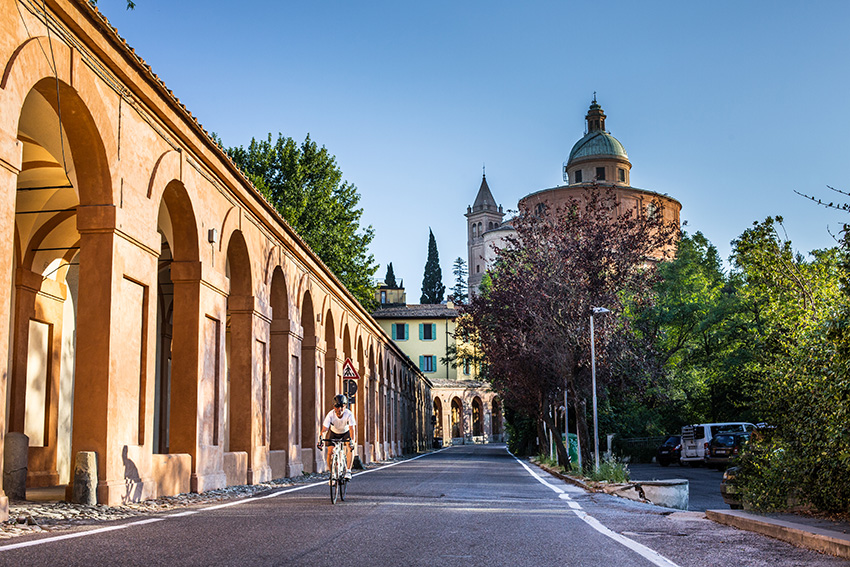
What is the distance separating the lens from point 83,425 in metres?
11.4

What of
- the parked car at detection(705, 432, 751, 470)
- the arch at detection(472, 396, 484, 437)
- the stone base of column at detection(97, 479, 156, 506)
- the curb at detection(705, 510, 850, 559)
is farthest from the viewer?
the arch at detection(472, 396, 484, 437)

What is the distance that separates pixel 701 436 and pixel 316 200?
21936 millimetres

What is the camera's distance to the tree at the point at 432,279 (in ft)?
416

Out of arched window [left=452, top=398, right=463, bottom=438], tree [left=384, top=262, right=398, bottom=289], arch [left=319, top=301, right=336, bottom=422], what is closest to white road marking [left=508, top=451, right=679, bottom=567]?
arch [left=319, top=301, right=336, bottom=422]

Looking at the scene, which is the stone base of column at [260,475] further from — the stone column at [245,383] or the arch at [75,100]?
the arch at [75,100]

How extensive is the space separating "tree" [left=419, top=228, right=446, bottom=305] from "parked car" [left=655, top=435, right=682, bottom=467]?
85.3 metres

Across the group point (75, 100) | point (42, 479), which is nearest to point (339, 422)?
point (75, 100)

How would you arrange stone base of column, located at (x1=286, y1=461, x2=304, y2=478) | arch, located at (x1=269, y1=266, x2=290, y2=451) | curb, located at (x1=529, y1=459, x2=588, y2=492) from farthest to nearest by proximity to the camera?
arch, located at (x1=269, y1=266, x2=290, y2=451), stone base of column, located at (x1=286, y1=461, x2=304, y2=478), curb, located at (x1=529, y1=459, x2=588, y2=492)

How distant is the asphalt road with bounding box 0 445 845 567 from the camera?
6660 mm

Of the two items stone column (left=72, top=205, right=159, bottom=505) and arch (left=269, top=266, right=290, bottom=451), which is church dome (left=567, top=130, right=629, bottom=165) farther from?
stone column (left=72, top=205, right=159, bottom=505)

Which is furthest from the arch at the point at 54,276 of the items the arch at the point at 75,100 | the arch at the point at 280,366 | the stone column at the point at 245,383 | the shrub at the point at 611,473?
the shrub at the point at 611,473

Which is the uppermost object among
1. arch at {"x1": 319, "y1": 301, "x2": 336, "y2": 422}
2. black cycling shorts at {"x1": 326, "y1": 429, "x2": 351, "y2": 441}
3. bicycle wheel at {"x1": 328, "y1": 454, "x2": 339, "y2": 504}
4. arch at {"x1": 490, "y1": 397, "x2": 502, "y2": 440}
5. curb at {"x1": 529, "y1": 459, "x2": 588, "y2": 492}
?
arch at {"x1": 319, "y1": 301, "x2": 336, "y2": 422}

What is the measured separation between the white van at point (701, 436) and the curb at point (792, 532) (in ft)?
85.1

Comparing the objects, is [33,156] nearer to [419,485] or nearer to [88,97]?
[88,97]
